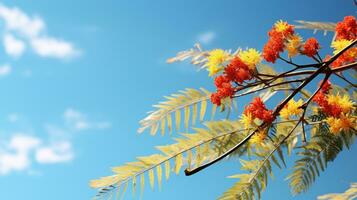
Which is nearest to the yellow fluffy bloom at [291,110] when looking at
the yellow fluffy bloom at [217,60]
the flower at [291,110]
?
the flower at [291,110]

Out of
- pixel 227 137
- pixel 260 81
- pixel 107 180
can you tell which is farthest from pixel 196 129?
pixel 260 81

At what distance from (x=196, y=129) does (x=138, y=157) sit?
1.95 ft

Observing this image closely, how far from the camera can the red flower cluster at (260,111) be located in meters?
3.67

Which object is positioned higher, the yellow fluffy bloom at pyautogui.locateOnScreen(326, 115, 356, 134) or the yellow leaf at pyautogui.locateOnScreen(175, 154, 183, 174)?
the yellow leaf at pyautogui.locateOnScreen(175, 154, 183, 174)

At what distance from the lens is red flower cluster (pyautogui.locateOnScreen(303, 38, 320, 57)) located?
12.1ft

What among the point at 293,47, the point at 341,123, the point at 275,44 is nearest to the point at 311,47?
the point at 293,47

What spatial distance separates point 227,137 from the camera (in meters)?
4.94

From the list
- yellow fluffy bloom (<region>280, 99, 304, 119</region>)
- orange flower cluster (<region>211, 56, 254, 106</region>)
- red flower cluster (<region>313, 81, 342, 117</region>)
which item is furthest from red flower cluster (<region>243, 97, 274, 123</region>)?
red flower cluster (<region>313, 81, 342, 117</region>)

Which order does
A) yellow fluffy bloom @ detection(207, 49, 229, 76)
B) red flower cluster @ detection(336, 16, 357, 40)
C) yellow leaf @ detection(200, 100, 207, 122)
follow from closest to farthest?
yellow fluffy bloom @ detection(207, 49, 229, 76) → red flower cluster @ detection(336, 16, 357, 40) → yellow leaf @ detection(200, 100, 207, 122)

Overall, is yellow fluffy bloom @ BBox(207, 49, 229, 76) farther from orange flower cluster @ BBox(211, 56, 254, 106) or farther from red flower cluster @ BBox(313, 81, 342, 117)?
red flower cluster @ BBox(313, 81, 342, 117)

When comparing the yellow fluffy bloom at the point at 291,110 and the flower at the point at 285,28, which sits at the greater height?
the flower at the point at 285,28

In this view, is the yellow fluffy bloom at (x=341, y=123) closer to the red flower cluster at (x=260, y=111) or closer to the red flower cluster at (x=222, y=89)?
the red flower cluster at (x=260, y=111)

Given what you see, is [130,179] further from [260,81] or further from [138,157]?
[260,81]

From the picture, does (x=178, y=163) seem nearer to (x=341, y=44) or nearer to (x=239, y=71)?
(x=239, y=71)
